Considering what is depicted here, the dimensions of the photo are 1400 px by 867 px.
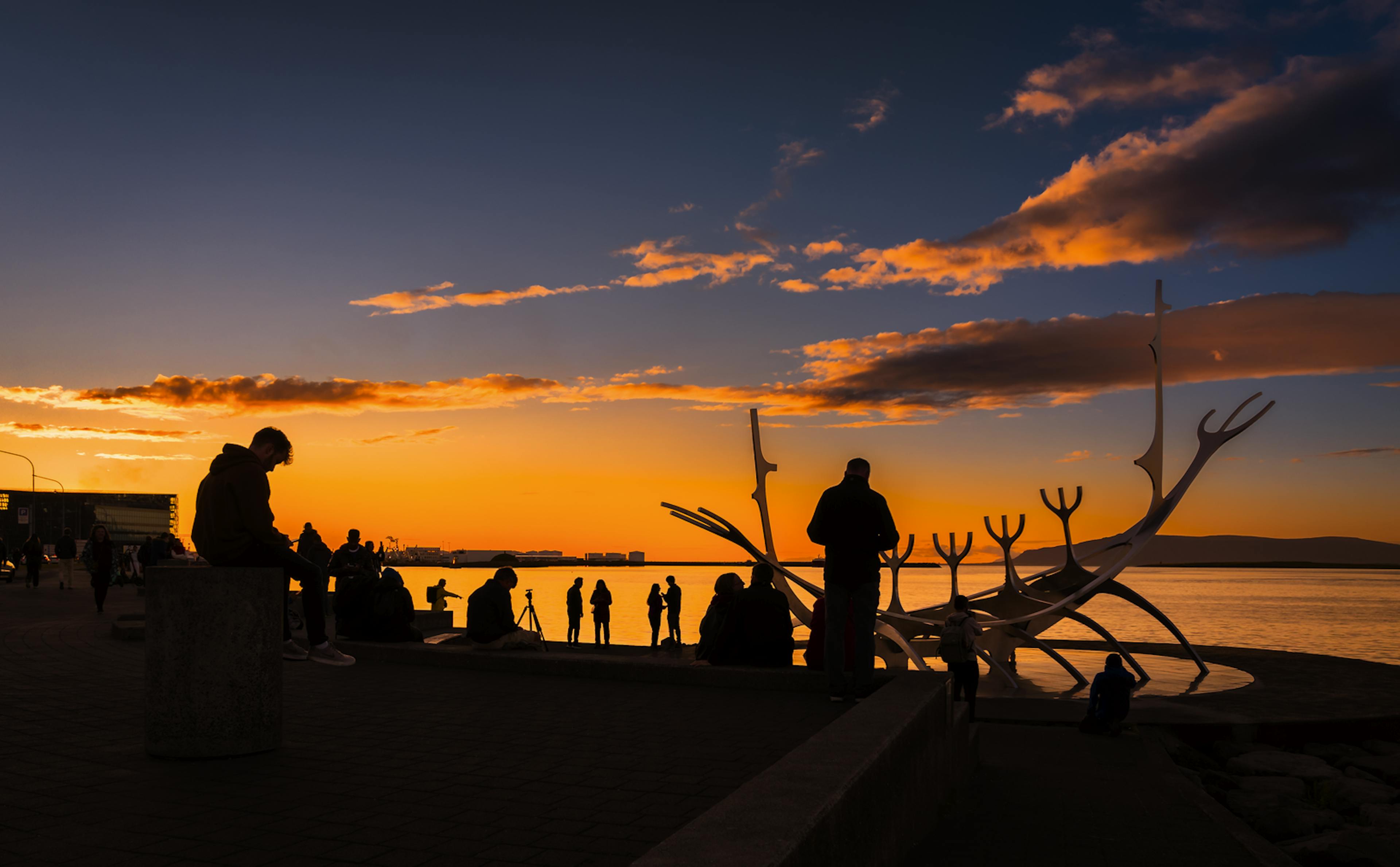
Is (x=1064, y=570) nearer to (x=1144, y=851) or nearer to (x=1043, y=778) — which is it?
(x=1043, y=778)

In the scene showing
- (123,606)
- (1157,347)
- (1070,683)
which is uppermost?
(1157,347)

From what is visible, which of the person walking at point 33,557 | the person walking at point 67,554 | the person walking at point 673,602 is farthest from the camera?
the person walking at point 673,602

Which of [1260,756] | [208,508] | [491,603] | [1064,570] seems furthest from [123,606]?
[1260,756]

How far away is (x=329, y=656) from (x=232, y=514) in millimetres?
2245

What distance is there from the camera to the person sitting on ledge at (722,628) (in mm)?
9219

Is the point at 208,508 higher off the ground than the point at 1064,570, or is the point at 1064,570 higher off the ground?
the point at 208,508

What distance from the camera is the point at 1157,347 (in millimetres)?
17938

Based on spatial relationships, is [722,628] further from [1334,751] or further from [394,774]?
[1334,751]

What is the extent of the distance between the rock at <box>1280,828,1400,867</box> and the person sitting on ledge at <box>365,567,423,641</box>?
29.0 feet

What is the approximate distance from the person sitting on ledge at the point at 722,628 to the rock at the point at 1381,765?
8777 millimetres

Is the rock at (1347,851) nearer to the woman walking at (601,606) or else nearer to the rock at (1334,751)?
the rock at (1334,751)

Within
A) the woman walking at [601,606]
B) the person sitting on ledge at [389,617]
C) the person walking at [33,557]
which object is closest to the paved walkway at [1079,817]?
the person sitting on ledge at [389,617]

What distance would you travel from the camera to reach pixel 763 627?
360 inches

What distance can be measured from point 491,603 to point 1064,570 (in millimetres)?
12482
